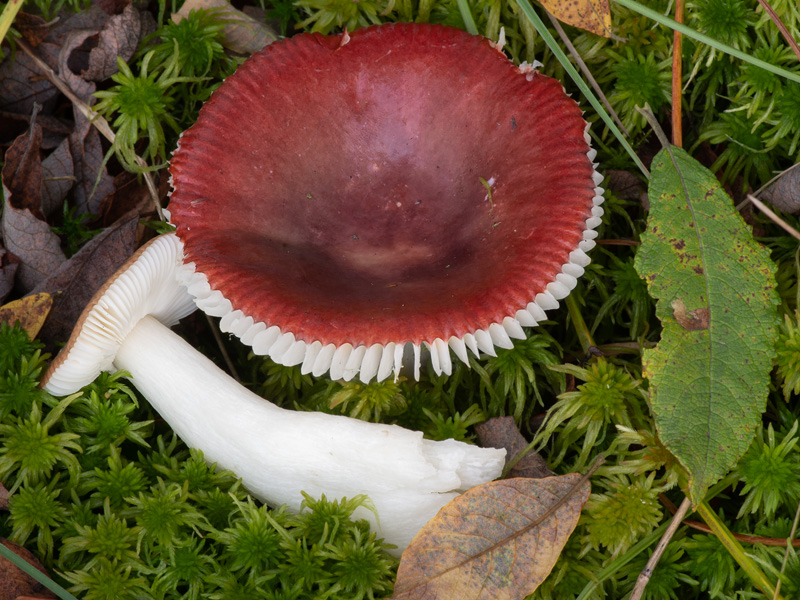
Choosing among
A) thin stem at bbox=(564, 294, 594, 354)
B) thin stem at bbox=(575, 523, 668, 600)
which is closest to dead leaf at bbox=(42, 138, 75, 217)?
thin stem at bbox=(564, 294, 594, 354)

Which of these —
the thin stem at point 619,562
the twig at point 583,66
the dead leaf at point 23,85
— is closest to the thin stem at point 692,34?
the twig at point 583,66

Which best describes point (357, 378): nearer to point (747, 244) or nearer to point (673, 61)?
point (747, 244)

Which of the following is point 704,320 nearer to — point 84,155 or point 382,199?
point 382,199

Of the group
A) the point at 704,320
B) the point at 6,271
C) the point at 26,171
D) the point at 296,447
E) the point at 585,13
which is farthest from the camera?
the point at 26,171

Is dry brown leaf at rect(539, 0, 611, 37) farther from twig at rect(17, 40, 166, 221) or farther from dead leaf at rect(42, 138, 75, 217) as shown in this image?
dead leaf at rect(42, 138, 75, 217)

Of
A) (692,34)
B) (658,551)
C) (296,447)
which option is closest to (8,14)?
(296,447)
